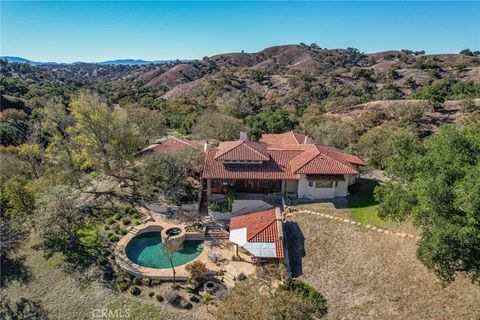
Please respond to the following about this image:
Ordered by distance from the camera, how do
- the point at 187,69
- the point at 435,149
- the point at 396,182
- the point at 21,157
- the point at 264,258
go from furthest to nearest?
1. the point at 187,69
2. the point at 21,157
3. the point at 264,258
4. the point at 396,182
5. the point at 435,149

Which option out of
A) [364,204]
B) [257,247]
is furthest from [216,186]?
[364,204]

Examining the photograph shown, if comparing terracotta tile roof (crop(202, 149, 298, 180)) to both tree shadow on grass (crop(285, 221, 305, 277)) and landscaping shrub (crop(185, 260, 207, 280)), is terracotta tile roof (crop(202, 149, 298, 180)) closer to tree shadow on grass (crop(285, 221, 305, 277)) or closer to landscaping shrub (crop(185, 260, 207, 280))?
tree shadow on grass (crop(285, 221, 305, 277))

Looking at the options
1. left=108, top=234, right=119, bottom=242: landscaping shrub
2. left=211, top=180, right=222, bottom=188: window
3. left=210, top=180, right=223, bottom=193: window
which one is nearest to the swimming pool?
left=108, top=234, right=119, bottom=242: landscaping shrub

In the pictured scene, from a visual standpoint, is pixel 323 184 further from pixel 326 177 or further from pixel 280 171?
pixel 280 171

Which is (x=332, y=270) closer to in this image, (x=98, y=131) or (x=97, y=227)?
(x=97, y=227)

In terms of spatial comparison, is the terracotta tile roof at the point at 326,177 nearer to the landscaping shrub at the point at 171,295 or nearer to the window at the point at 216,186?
the window at the point at 216,186

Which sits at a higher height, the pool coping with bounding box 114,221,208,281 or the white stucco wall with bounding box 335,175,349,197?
the white stucco wall with bounding box 335,175,349,197

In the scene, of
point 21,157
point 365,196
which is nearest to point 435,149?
point 365,196
